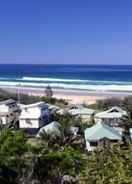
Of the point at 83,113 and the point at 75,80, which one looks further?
the point at 75,80

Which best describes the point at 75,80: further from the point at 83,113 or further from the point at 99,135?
the point at 99,135

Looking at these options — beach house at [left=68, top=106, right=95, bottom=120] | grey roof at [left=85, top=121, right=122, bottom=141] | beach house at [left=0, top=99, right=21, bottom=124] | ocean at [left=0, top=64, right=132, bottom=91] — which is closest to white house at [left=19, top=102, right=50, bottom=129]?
beach house at [left=0, top=99, right=21, bottom=124]

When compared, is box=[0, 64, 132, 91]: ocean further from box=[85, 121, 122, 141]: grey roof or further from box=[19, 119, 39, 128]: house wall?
box=[85, 121, 122, 141]: grey roof

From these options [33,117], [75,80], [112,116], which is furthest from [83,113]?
[75,80]

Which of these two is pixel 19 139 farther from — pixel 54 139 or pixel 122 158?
pixel 122 158

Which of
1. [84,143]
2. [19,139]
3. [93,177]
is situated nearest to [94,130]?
[84,143]

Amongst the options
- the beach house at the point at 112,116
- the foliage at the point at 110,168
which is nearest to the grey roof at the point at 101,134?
the beach house at the point at 112,116

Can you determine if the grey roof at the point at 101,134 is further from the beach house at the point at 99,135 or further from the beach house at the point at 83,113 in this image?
the beach house at the point at 83,113
